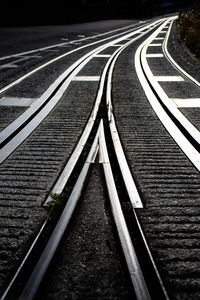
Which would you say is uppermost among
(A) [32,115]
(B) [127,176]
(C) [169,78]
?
(C) [169,78]

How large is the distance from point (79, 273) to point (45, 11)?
40575 mm

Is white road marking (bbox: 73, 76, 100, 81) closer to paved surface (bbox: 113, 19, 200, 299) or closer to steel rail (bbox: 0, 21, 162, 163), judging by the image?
steel rail (bbox: 0, 21, 162, 163)

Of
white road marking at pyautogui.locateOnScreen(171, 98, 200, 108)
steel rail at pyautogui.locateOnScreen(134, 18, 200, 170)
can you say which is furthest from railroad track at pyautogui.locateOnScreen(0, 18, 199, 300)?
white road marking at pyautogui.locateOnScreen(171, 98, 200, 108)

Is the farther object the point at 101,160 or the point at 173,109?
the point at 173,109

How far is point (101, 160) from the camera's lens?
3467 mm

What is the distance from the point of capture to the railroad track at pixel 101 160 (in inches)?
74.3

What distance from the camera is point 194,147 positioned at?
3848 millimetres

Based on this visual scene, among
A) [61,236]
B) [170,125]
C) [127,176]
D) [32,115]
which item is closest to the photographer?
[61,236]

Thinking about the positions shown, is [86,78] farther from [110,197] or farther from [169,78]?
[110,197]

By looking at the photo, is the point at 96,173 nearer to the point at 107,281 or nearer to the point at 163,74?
the point at 107,281

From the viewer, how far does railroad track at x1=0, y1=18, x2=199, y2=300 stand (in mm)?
1887

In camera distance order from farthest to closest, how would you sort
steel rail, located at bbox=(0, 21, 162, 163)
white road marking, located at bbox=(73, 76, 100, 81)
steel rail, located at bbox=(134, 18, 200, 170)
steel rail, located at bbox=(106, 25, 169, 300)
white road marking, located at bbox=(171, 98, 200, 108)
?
1. white road marking, located at bbox=(73, 76, 100, 81)
2. white road marking, located at bbox=(171, 98, 200, 108)
3. steel rail, located at bbox=(0, 21, 162, 163)
4. steel rail, located at bbox=(134, 18, 200, 170)
5. steel rail, located at bbox=(106, 25, 169, 300)

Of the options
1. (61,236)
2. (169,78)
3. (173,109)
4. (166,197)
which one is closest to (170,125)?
(173,109)

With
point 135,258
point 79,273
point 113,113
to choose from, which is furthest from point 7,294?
point 113,113
